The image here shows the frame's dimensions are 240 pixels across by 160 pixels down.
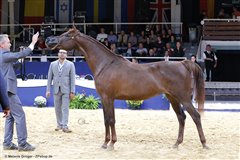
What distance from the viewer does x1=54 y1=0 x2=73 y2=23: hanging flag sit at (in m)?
28.7

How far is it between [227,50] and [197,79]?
14318mm

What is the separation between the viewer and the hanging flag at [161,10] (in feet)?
90.0

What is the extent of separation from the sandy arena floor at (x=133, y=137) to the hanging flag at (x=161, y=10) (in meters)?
11.8

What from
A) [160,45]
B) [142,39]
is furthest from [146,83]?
[142,39]

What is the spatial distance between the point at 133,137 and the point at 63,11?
1798 cm

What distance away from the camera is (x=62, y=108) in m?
12.5

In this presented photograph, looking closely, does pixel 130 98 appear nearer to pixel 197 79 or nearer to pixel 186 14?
pixel 197 79

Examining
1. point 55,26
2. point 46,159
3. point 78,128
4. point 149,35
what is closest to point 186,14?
point 149,35

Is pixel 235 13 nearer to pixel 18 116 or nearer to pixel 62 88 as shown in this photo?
pixel 62 88

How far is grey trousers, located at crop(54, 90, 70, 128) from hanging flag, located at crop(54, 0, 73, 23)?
54.1 feet

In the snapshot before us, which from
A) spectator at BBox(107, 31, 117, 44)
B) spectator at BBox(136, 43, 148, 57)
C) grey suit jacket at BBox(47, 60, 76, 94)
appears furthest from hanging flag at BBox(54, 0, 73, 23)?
grey suit jacket at BBox(47, 60, 76, 94)

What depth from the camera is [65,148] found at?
1033cm

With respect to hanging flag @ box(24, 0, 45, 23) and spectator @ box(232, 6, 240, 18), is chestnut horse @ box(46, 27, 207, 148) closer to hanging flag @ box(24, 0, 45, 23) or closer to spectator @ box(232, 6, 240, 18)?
spectator @ box(232, 6, 240, 18)

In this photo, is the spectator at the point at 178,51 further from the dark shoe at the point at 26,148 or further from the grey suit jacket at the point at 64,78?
the dark shoe at the point at 26,148
